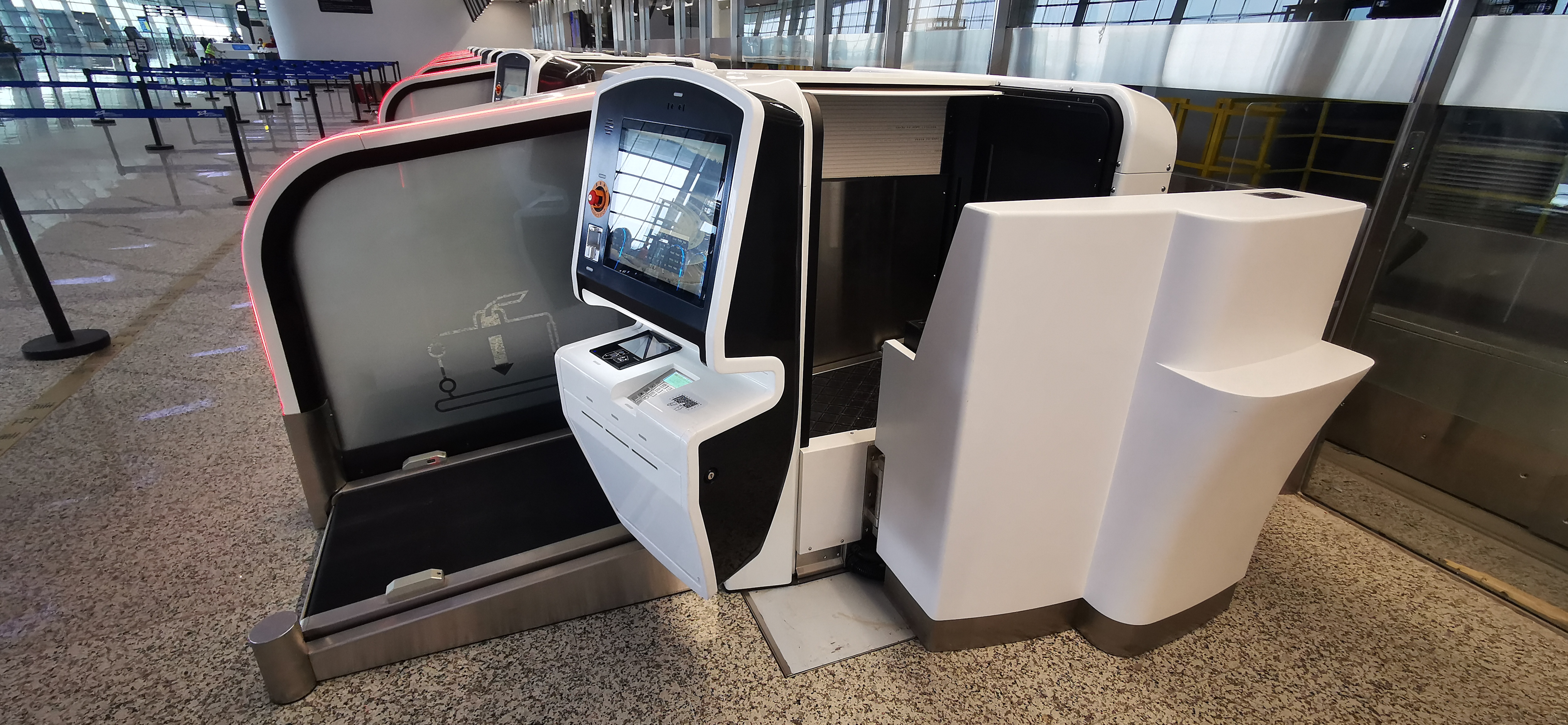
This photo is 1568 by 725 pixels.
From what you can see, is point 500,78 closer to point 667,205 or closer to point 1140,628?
point 667,205

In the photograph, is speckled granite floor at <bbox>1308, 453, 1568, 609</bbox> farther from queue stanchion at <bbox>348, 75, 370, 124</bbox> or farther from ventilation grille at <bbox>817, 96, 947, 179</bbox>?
queue stanchion at <bbox>348, 75, 370, 124</bbox>

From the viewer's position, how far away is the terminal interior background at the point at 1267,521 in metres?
1.66

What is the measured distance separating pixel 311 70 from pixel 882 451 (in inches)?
Result: 489

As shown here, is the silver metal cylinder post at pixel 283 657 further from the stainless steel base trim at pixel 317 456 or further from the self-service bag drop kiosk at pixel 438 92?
the self-service bag drop kiosk at pixel 438 92

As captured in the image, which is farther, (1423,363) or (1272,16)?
(1423,363)

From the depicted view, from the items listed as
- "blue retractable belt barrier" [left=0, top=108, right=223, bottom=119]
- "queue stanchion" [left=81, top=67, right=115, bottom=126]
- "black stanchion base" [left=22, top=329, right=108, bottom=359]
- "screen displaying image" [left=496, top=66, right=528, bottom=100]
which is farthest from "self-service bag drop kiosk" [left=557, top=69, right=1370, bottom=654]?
"queue stanchion" [left=81, top=67, right=115, bottom=126]

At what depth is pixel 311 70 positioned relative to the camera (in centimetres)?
1060

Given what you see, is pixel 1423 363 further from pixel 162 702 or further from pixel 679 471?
pixel 162 702

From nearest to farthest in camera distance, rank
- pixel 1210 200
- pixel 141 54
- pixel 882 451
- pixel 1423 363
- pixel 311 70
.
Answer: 1. pixel 1210 200
2. pixel 882 451
3. pixel 1423 363
4. pixel 141 54
5. pixel 311 70

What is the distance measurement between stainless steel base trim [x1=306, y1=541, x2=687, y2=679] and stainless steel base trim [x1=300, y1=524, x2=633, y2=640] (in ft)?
0.04

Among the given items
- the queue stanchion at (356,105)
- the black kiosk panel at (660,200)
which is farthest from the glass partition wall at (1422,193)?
the queue stanchion at (356,105)

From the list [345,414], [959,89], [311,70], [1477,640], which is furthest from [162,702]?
[311,70]

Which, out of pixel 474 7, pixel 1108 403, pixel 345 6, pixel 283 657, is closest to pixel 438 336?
pixel 283 657

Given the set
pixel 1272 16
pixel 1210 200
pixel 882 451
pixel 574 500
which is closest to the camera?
pixel 1210 200
